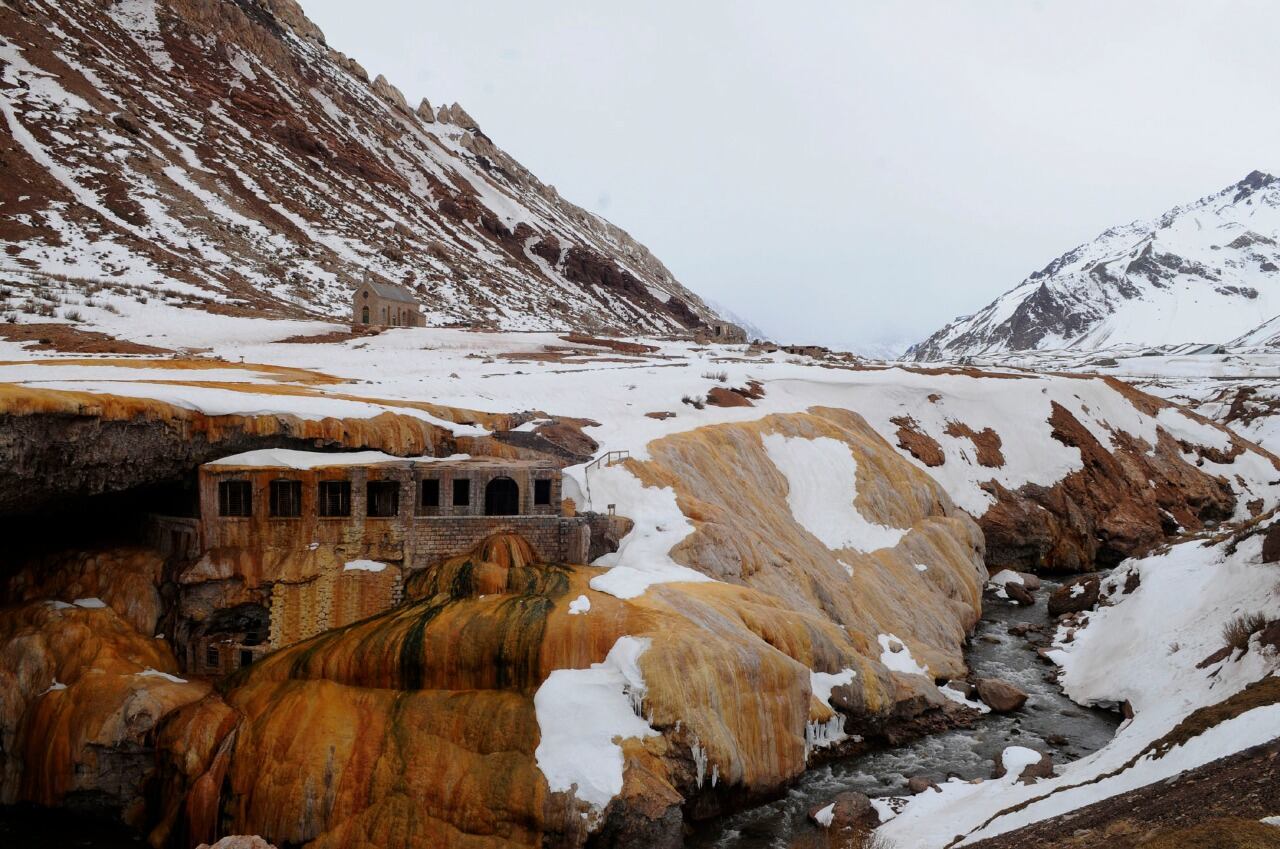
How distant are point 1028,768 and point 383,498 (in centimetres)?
2003

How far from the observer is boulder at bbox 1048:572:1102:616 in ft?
109

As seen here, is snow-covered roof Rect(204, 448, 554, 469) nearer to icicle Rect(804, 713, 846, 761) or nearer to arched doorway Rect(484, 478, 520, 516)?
arched doorway Rect(484, 478, 520, 516)

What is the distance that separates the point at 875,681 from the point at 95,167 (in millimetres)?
95007

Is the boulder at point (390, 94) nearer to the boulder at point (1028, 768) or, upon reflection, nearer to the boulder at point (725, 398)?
the boulder at point (725, 398)

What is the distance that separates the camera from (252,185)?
319ft

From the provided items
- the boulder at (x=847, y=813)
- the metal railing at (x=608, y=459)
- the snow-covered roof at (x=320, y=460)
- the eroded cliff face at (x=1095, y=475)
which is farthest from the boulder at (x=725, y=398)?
the boulder at (x=847, y=813)

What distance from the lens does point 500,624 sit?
20.0 metres

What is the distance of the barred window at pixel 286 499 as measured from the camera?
76.2ft

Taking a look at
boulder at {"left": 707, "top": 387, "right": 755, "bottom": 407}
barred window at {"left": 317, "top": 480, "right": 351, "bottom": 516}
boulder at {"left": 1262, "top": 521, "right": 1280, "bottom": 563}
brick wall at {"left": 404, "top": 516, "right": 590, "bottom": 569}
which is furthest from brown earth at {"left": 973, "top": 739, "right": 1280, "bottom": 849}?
boulder at {"left": 707, "top": 387, "right": 755, "bottom": 407}

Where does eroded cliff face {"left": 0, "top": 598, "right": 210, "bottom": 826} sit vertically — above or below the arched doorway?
below

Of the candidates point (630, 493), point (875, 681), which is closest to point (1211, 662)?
point (875, 681)

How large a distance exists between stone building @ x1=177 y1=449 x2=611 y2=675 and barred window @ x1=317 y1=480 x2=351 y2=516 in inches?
1.2

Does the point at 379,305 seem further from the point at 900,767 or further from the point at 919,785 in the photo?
the point at 919,785

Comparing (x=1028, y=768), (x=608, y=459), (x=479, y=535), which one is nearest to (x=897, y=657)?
(x=1028, y=768)
